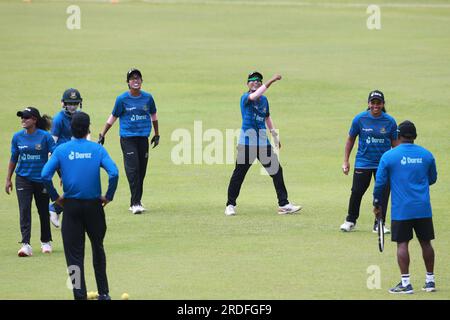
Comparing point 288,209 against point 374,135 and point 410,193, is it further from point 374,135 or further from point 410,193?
point 410,193

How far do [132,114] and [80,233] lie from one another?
6.22 metres

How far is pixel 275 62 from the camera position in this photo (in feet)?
114

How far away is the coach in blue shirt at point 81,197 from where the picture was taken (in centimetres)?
1291

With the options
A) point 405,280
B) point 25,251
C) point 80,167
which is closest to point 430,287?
point 405,280

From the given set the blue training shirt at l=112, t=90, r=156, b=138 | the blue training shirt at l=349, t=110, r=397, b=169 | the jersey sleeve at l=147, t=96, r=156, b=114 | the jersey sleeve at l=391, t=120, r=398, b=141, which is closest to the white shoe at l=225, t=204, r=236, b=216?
the blue training shirt at l=112, t=90, r=156, b=138

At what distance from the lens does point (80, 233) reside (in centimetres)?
1293

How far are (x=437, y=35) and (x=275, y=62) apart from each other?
7.76 m

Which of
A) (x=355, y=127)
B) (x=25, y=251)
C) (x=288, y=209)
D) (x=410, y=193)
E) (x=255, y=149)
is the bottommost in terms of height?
(x=25, y=251)

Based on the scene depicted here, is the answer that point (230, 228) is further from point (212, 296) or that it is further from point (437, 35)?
point (437, 35)

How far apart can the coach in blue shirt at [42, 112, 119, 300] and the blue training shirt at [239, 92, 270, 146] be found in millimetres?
5841

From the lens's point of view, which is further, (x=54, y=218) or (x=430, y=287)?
(x=54, y=218)

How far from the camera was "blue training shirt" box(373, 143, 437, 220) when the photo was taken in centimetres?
1366

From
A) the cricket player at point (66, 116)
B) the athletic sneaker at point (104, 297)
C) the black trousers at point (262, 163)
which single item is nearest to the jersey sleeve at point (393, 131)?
the black trousers at point (262, 163)
